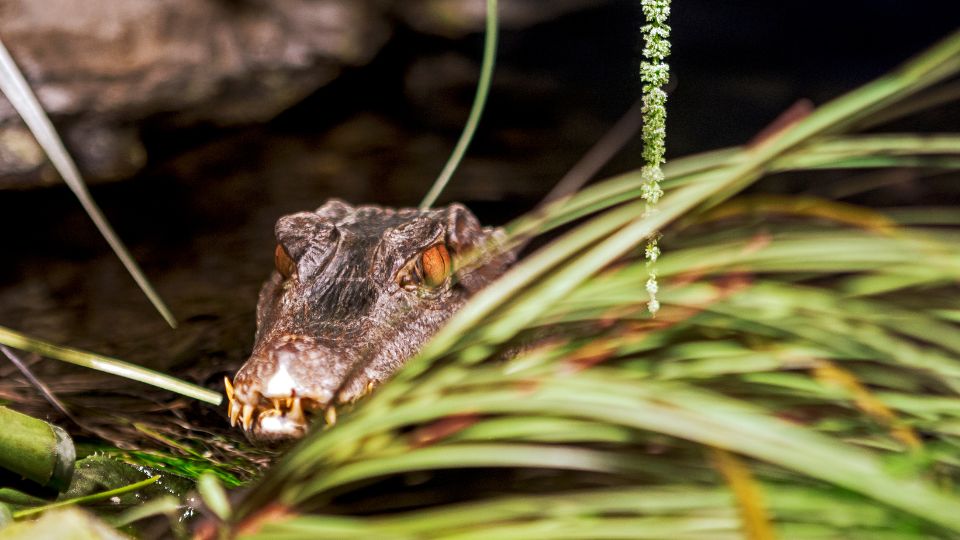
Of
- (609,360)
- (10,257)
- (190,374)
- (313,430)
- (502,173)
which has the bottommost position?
(313,430)

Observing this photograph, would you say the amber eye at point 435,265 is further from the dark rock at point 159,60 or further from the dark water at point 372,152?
the dark rock at point 159,60

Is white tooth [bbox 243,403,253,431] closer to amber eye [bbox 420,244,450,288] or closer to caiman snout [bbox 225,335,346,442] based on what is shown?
caiman snout [bbox 225,335,346,442]

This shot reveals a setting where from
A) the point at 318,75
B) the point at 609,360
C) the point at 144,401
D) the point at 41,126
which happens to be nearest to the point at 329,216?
the point at 144,401

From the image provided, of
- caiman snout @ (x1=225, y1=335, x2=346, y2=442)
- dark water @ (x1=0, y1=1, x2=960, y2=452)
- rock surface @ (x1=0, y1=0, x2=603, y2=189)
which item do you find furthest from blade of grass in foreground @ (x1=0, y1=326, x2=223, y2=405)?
rock surface @ (x1=0, y1=0, x2=603, y2=189)

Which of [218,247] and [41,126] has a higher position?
[218,247]

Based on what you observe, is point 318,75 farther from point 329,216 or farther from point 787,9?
point 787,9

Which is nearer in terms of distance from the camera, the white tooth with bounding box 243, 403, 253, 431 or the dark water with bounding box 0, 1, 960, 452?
the white tooth with bounding box 243, 403, 253, 431
